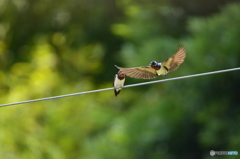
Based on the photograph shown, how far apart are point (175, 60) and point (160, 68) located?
40mm

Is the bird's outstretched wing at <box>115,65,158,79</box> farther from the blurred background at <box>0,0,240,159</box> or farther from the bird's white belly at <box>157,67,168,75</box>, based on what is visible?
the blurred background at <box>0,0,240,159</box>

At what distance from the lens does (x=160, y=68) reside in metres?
1.37

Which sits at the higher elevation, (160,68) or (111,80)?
(160,68)

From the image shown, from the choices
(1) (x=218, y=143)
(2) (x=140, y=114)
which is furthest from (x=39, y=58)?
(1) (x=218, y=143)

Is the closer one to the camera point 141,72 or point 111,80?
point 141,72

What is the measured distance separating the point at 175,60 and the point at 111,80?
2627 mm

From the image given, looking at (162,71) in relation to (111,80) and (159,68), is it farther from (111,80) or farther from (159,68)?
(111,80)

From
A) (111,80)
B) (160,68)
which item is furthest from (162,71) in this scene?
(111,80)

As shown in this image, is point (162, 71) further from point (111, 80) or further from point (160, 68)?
point (111, 80)

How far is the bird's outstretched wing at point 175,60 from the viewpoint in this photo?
1345 millimetres

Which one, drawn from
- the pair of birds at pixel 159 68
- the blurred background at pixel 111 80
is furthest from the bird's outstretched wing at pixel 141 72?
the blurred background at pixel 111 80

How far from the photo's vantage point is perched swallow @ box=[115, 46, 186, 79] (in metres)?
1.34

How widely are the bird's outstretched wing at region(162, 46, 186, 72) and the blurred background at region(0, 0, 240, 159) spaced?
1.76m

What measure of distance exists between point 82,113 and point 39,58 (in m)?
0.78
